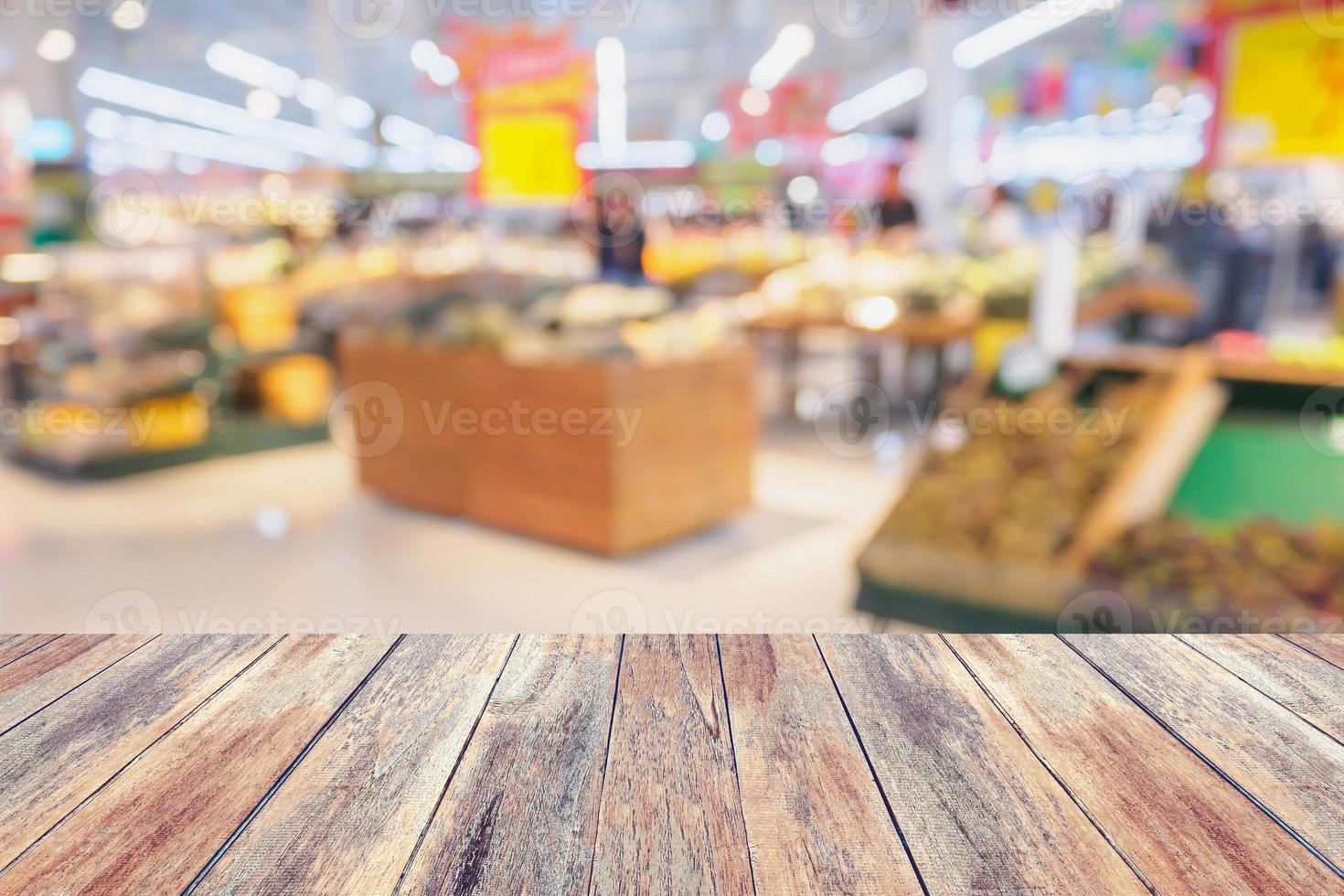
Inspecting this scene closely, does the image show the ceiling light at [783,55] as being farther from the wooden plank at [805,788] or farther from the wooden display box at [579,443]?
the wooden plank at [805,788]

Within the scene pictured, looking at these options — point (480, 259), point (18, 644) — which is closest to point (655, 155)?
point (480, 259)

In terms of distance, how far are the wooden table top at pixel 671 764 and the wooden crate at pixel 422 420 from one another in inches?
105

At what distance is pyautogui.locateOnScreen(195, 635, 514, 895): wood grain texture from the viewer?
998 millimetres

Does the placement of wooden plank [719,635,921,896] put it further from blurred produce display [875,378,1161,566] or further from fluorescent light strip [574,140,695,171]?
fluorescent light strip [574,140,695,171]

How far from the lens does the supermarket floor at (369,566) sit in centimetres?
330

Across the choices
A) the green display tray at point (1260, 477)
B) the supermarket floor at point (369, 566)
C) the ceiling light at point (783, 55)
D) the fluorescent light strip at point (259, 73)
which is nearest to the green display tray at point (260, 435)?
the supermarket floor at point (369, 566)

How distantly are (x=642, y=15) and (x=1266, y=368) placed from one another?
1676 cm

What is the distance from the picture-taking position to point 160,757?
1231 mm

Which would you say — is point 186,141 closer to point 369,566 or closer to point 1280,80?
point 369,566

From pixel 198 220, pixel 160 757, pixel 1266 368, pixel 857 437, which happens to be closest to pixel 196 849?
pixel 160 757

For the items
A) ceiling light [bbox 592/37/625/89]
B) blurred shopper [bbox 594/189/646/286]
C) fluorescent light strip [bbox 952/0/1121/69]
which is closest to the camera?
ceiling light [bbox 592/37/625/89]

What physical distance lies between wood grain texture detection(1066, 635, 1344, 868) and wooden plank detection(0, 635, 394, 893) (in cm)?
115

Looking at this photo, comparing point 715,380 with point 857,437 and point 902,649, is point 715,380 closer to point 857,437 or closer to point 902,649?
point 857,437

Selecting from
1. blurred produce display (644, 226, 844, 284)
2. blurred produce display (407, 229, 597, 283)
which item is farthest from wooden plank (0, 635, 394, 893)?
blurred produce display (644, 226, 844, 284)
